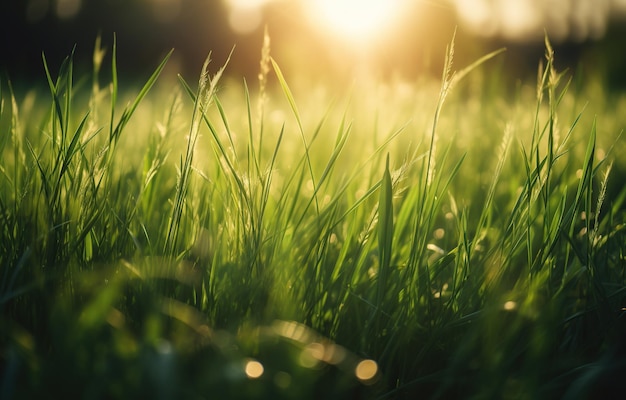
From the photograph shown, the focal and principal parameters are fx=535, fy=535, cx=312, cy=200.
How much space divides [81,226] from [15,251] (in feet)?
0.30

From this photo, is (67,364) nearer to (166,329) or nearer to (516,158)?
(166,329)

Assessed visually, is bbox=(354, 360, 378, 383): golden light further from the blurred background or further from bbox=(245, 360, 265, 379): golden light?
the blurred background

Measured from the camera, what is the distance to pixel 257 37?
1239cm

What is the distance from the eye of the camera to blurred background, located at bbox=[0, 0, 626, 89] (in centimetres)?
614

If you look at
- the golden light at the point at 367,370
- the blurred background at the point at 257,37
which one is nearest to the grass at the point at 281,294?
the golden light at the point at 367,370

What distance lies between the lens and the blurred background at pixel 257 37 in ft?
20.1

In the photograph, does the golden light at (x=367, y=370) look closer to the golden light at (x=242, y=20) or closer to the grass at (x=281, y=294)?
the grass at (x=281, y=294)

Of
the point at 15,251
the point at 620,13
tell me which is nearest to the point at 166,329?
the point at 15,251

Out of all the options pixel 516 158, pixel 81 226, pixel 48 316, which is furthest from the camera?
pixel 516 158

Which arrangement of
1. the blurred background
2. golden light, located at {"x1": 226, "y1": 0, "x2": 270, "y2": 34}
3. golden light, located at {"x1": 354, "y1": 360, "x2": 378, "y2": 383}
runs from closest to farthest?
1. golden light, located at {"x1": 354, "y1": 360, "x2": 378, "y2": 383}
2. the blurred background
3. golden light, located at {"x1": 226, "y1": 0, "x2": 270, "y2": 34}

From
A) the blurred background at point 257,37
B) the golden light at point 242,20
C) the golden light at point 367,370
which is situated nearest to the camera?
the golden light at point 367,370

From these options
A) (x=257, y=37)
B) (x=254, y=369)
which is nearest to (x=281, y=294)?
(x=254, y=369)

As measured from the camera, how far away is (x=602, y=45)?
267 inches

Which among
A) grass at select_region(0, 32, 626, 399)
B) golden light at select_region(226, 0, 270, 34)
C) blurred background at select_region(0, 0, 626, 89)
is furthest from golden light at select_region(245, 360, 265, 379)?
golden light at select_region(226, 0, 270, 34)
